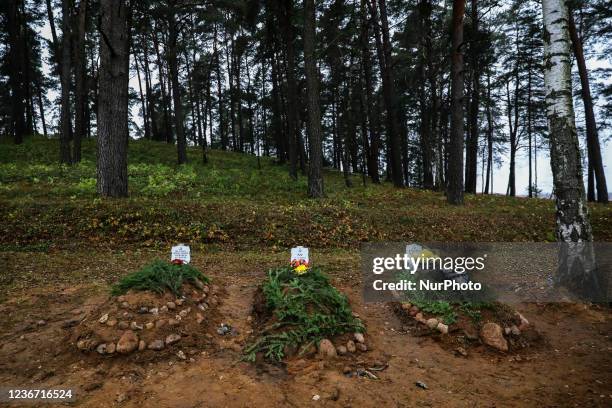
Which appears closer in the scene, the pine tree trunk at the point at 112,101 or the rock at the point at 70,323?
the rock at the point at 70,323

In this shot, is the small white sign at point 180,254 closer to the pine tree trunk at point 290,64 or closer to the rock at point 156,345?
the rock at point 156,345

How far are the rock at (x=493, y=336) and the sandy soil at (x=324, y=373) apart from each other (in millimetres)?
102

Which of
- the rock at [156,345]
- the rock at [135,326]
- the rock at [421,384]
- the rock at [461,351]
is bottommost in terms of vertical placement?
the rock at [421,384]

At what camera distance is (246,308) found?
4.77 m

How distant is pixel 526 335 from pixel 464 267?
1.28 metres

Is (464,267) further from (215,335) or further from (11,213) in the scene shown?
(11,213)

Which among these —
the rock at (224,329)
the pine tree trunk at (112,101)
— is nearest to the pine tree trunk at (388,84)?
the pine tree trunk at (112,101)

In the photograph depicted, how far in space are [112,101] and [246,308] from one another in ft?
27.0

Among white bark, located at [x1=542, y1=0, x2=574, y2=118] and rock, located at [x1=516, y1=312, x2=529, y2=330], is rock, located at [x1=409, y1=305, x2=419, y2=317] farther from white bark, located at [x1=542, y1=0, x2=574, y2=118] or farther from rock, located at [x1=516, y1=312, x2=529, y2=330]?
white bark, located at [x1=542, y1=0, x2=574, y2=118]

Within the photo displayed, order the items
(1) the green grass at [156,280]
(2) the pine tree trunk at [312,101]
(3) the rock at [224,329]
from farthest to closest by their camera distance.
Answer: (2) the pine tree trunk at [312,101]
(1) the green grass at [156,280]
(3) the rock at [224,329]

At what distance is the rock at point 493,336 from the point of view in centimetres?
390

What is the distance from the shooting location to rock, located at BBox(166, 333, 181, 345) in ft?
12.0

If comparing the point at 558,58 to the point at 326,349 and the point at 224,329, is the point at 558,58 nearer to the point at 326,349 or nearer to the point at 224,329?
Answer: the point at 326,349

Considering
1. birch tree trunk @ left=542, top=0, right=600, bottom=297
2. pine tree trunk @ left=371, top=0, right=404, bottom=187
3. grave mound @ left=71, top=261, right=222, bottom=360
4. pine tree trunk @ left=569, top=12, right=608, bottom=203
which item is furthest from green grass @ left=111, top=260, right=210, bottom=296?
pine tree trunk @ left=569, top=12, right=608, bottom=203
